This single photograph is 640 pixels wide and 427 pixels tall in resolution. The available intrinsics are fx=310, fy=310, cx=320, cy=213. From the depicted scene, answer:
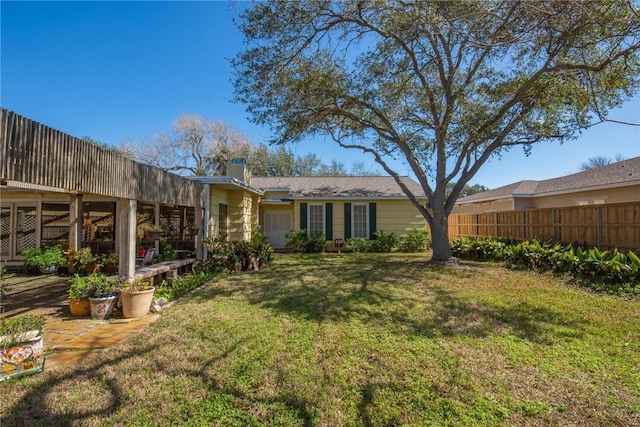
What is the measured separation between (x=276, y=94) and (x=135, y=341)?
8.18 m

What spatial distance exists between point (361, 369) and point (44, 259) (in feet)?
32.8

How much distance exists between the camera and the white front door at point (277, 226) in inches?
641

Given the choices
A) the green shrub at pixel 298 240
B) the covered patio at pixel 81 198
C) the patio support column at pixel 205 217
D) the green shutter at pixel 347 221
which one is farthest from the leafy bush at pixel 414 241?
the covered patio at pixel 81 198

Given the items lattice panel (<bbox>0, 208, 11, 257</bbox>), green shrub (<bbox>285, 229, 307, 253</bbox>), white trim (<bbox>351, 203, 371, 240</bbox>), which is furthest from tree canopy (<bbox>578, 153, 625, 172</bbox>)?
lattice panel (<bbox>0, 208, 11, 257</bbox>)

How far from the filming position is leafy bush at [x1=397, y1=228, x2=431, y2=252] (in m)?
14.4

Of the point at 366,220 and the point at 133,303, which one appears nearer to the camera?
the point at 133,303

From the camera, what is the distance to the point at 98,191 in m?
Answer: 4.62

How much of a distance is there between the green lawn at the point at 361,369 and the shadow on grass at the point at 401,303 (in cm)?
4

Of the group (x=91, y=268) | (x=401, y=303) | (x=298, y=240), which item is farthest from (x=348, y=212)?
(x=91, y=268)

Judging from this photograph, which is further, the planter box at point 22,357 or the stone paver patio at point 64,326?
the stone paver patio at point 64,326

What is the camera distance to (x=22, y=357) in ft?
10.1

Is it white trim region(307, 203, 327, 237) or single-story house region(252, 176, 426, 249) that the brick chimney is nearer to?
single-story house region(252, 176, 426, 249)

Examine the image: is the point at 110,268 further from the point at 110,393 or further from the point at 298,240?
the point at 298,240

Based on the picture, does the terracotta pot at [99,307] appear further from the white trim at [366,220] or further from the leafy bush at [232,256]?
the white trim at [366,220]
